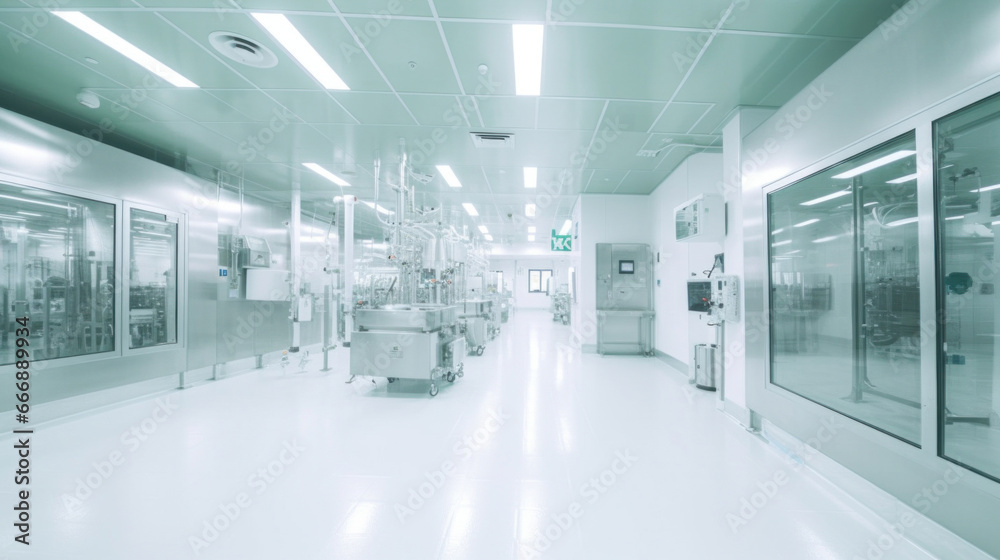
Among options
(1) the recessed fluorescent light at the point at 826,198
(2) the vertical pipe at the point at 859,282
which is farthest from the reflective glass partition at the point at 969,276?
(1) the recessed fluorescent light at the point at 826,198

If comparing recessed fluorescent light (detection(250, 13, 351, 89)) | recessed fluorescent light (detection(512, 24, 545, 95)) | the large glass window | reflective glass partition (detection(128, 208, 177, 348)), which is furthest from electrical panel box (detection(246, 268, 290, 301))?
the large glass window

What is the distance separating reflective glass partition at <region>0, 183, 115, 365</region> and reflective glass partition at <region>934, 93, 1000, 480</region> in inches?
266

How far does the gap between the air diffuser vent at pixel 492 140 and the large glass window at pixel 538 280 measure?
597 inches

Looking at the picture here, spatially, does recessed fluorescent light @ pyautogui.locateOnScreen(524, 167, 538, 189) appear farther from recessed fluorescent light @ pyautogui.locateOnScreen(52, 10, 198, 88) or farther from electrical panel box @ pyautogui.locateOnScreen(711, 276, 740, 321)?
recessed fluorescent light @ pyautogui.locateOnScreen(52, 10, 198, 88)

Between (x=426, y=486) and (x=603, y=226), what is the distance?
6033mm

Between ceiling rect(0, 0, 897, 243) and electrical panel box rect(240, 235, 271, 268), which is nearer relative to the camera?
ceiling rect(0, 0, 897, 243)

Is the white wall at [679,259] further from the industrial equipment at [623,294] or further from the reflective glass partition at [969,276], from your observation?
the reflective glass partition at [969,276]

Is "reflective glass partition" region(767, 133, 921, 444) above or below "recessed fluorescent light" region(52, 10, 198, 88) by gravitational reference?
below

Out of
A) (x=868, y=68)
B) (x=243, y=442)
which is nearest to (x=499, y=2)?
(x=868, y=68)

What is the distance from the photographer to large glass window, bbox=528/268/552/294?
1979cm

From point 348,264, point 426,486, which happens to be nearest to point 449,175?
point 348,264

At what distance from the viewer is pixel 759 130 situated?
342 centimetres

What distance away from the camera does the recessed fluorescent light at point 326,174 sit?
221 inches

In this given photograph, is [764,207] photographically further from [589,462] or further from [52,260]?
[52,260]
